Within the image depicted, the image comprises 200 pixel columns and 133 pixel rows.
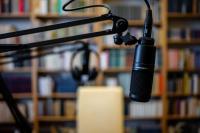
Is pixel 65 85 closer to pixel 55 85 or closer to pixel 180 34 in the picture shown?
pixel 55 85

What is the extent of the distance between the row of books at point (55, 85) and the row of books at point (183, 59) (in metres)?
1.21

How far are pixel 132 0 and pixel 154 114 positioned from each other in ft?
4.76

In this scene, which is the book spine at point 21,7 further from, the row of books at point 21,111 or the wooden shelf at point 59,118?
the wooden shelf at point 59,118

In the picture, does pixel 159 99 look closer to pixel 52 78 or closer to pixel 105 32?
pixel 52 78

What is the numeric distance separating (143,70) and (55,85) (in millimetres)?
2889

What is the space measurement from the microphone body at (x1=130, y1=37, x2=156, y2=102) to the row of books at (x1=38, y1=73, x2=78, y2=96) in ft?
9.07

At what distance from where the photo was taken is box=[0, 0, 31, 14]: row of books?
354 cm

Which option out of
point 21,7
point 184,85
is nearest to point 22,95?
point 21,7

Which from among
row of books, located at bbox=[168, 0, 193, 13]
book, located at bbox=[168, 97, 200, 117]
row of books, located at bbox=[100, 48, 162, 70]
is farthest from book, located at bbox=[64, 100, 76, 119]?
row of books, located at bbox=[168, 0, 193, 13]

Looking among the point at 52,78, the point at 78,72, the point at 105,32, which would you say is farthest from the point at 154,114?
the point at 105,32

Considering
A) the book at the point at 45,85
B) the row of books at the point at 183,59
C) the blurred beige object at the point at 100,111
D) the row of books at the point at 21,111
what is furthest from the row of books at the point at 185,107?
the row of books at the point at 21,111

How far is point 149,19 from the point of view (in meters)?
0.85

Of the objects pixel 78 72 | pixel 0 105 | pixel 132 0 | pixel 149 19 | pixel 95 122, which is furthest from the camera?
pixel 132 0

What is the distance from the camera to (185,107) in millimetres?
3676
